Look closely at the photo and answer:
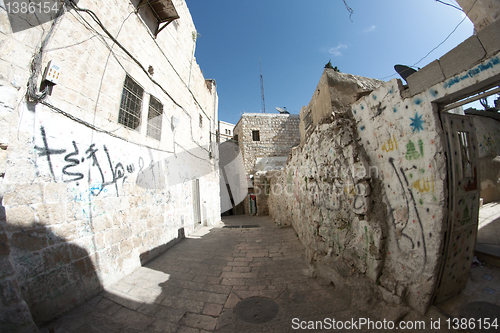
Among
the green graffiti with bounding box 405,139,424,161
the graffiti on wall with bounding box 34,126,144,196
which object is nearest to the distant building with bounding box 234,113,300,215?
the graffiti on wall with bounding box 34,126,144,196

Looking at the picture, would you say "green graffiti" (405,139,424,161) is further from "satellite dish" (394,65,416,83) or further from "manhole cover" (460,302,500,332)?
"manhole cover" (460,302,500,332)

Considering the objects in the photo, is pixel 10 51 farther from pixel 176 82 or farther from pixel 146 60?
pixel 176 82

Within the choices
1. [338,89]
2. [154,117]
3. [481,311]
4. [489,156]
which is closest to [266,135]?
[154,117]

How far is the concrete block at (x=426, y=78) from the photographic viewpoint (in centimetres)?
183

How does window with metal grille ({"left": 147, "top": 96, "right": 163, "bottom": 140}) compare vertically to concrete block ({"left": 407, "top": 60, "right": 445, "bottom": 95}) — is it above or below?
above

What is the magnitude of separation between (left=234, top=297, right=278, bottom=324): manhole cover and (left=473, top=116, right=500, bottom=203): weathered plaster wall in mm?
6414

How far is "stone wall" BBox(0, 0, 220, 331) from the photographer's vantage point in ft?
7.47

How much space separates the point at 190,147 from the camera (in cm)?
798

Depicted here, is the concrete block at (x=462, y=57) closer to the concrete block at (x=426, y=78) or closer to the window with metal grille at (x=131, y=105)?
the concrete block at (x=426, y=78)

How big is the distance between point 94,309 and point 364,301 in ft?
12.1

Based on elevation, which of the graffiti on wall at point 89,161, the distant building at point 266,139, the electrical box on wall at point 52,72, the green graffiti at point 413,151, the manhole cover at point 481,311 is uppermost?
the distant building at point 266,139

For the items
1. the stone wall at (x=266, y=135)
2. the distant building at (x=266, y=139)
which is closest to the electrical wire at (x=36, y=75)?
the distant building at (x=266, y=139)

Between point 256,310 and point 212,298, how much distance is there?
0.74 m

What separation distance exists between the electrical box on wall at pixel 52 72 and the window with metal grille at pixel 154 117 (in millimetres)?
2416
